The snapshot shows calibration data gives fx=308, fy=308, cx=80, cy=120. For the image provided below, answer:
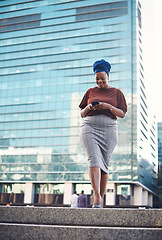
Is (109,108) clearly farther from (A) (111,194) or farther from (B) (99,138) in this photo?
(A) (111,194)

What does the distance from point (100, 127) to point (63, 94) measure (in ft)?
166

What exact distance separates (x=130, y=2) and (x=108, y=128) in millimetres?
56687

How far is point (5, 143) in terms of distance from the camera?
5516 centimetres

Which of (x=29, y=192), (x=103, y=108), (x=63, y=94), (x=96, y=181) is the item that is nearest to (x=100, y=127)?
(x=103, y=108)

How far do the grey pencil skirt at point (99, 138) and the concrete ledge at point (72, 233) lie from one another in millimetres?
1352

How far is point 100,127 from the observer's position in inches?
167

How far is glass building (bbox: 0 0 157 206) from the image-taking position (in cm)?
4984

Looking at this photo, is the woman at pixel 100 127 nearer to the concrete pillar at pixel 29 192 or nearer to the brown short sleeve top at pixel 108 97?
the brown short sleeve top at pixel 108 97

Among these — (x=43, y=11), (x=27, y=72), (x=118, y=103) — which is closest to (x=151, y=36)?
(x=43, y=11)

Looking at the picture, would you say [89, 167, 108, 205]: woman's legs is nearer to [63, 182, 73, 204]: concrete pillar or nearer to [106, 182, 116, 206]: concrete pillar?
[106, 182, 116, 206]: concrete pillar

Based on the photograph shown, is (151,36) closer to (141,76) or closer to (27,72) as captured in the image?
(141,76)

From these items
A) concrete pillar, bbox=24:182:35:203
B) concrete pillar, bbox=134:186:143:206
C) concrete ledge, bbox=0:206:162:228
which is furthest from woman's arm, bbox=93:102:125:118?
concrete pillar, bbox=24:182:35:203

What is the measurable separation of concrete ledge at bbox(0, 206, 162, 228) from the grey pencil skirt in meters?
1.10

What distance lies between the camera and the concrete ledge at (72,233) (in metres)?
2.60
